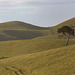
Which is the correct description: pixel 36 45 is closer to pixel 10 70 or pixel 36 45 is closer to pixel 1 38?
pixel 10 70

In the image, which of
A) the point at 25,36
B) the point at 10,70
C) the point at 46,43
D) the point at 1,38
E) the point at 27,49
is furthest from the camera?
the point at 25,36

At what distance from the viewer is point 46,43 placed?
65.9 metres

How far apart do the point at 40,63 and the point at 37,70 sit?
3.44 meters

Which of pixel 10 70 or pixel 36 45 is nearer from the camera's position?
pixel 10 70

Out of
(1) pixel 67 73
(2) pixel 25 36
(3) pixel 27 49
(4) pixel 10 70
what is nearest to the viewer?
(1) pixel 67 73

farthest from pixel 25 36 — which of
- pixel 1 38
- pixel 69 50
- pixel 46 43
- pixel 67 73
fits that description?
pixel 67 73

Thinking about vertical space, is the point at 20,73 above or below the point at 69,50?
below

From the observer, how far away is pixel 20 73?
91.7 feet

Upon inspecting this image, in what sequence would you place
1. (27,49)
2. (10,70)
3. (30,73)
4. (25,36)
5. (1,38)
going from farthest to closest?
(25,36) < (1,38) < (27,49) < (10,70) < (30,73)

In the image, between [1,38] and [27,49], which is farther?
[1,38]

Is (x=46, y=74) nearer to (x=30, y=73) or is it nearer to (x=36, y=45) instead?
(x=30, y=73)

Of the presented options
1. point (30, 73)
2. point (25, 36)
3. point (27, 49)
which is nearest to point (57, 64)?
point (30, 73)

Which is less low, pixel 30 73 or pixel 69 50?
pixel 69 50

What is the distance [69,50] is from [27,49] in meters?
27.8
